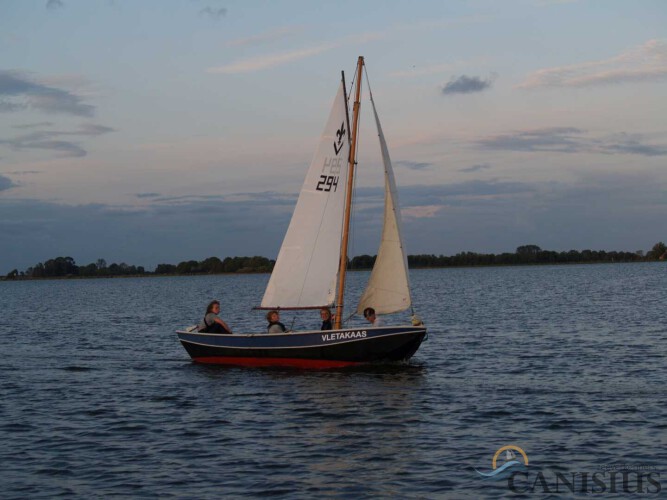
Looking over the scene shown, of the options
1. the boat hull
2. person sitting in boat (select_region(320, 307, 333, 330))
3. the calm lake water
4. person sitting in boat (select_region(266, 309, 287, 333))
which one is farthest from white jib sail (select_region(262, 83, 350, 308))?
the calm lake water

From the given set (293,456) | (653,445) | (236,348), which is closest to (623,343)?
(236,348)

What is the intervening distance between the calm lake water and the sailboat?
3.02 feet

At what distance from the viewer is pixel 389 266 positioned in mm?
30906

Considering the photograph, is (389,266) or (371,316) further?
(389,266)

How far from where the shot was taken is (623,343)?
130ft

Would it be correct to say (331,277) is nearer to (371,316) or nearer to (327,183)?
(371,316)

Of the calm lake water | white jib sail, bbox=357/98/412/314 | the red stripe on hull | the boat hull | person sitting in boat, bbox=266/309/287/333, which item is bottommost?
the calm lake water

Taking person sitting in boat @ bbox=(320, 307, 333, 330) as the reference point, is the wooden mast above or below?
above

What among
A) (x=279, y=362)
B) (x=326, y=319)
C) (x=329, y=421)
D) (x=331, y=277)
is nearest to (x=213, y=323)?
(x=279, y=362)

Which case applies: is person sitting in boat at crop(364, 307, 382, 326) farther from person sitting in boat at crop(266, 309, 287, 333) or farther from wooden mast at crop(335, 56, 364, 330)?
person sitting in boat at crop(266, 309, 287, 333)

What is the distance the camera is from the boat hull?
2984 cm

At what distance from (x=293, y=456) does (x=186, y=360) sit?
18253 mm

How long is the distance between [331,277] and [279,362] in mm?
3699

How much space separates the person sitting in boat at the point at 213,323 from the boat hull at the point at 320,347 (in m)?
0.53
